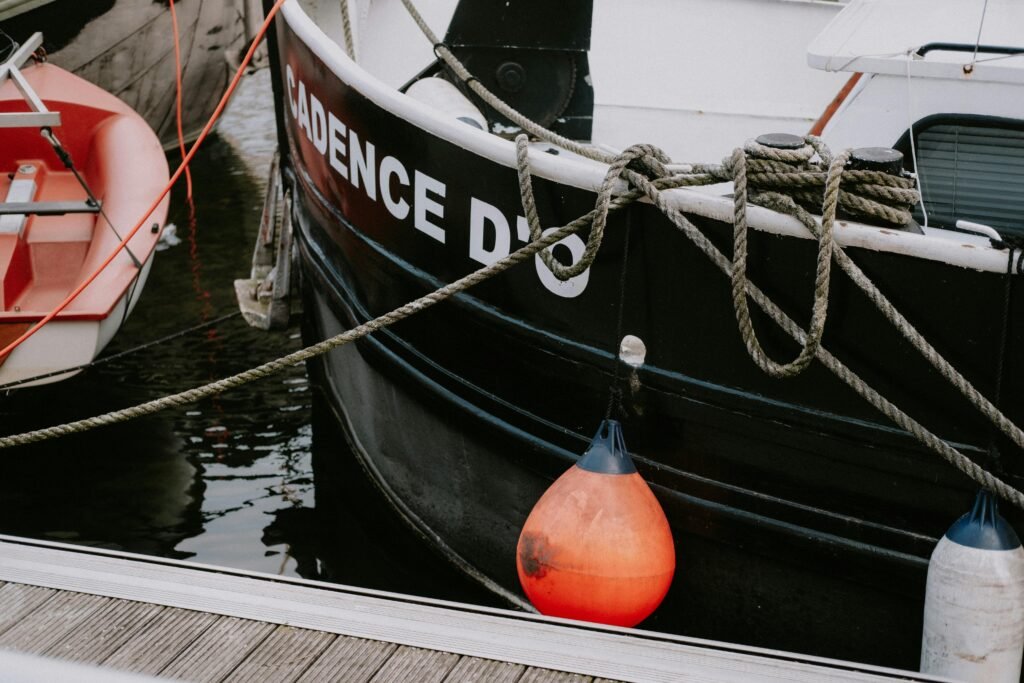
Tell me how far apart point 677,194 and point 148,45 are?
800 cm

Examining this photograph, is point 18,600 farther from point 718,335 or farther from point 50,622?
point 718,335

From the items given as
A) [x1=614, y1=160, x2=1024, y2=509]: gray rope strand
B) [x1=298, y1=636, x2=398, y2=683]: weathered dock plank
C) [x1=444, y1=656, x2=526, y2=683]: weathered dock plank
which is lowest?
[x1=298, y1=636, x2=398, y2=683]: weathered dock plank

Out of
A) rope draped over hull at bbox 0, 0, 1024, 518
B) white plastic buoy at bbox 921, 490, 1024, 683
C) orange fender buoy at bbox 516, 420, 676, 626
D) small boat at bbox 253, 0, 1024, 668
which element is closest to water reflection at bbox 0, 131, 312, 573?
small boat at bbox 253, 0, 1024, 668

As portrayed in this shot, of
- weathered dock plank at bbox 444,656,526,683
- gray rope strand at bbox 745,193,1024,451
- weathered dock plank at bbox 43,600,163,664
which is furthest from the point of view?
weathered dock plank at bbox 43,600,163,664

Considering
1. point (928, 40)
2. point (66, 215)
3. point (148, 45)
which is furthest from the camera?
point (148, 45)

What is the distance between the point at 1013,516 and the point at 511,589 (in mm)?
1732

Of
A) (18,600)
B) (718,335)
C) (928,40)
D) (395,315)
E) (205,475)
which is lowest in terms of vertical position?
(205,475)

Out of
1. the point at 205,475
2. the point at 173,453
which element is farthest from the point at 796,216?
the point at 173,453

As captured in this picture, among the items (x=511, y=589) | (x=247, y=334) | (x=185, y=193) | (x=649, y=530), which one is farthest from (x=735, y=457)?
(x=185, y=193)

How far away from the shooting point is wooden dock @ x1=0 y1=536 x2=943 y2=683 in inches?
104

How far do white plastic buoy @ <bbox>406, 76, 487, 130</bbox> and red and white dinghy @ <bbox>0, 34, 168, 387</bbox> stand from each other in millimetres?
1594

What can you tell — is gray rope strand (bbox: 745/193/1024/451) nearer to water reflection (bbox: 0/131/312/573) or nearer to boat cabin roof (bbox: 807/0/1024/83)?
boat cabin roof (bbox: 807/0/1024/83)

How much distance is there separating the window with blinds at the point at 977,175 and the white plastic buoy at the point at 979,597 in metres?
0.92

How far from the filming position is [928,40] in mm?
3533
